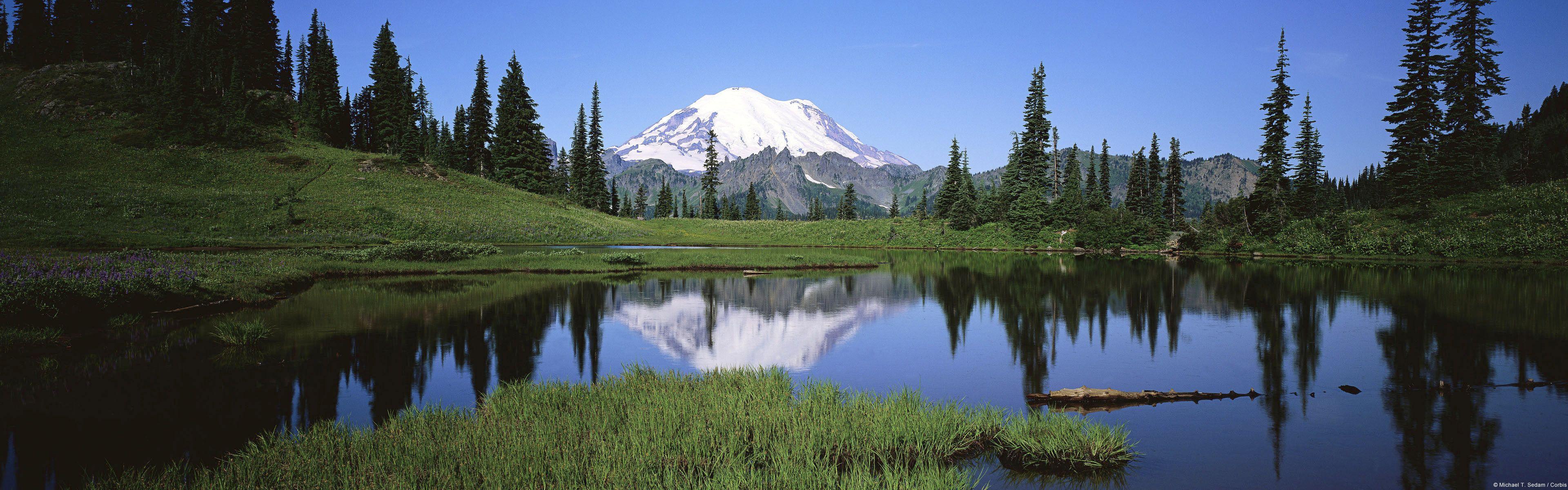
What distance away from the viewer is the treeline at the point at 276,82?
86375 mm

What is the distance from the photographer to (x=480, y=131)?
100688mm

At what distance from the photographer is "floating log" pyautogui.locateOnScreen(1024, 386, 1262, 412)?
11070 mm

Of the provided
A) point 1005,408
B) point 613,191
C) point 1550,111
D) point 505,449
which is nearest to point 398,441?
point 505,449

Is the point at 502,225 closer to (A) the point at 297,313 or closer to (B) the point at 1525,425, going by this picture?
(A) the point at 297,313

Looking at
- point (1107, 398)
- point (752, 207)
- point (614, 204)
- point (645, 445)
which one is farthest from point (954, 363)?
point (752, 207)

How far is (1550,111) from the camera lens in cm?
11188

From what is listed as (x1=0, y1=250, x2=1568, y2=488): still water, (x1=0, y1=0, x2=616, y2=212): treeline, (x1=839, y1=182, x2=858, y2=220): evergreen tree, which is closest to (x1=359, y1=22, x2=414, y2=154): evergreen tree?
(x1=0, y1=0, x2=616, y2=212): treeline

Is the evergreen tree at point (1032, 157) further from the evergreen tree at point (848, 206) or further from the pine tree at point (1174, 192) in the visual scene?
the evergreen tree at point (848, 206)

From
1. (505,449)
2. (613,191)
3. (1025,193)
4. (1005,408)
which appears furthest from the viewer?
(613,191)

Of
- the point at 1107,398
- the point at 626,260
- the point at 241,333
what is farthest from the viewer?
the point at 626,260

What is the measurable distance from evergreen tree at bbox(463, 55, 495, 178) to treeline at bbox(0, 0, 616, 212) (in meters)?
0.18

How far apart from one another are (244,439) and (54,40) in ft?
435

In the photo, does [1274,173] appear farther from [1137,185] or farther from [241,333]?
[241,333]

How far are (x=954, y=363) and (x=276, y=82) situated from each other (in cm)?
12125
